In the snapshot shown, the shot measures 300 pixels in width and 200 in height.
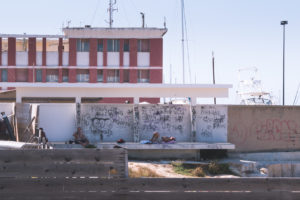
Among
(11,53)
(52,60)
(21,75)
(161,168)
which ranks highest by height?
(11,53)

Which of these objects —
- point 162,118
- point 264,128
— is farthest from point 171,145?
point 264,128

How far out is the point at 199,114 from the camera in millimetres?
19312

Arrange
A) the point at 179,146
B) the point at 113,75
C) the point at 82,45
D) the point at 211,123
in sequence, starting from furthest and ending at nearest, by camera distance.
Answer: the point at 113,75, the point at 82,45, the point at 211,123, the point at 179,146

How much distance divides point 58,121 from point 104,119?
2.11 meters

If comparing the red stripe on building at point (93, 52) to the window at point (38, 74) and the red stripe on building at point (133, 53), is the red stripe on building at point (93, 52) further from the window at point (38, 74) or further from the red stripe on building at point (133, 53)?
the window at point (38, 74)

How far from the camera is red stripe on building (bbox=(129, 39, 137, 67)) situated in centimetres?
Answer: 3804

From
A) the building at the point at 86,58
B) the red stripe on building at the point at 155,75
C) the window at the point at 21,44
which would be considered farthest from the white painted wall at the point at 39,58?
the red stripe on building at the point at 155,75

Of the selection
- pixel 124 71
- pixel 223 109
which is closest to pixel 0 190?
pixel 223 109

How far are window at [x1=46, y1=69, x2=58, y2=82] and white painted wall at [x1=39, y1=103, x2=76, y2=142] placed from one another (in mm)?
20307

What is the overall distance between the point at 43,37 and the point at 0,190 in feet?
112

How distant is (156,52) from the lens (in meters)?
38.2

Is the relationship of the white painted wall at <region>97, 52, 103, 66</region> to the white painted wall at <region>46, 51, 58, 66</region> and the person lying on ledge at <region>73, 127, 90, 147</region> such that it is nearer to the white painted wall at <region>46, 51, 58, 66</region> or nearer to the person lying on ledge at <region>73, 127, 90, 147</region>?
the white painted wall at <region>46, 51, 58, 66</region>

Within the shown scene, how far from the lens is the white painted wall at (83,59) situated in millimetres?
38156

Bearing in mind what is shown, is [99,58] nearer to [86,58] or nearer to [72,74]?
[86,58]
